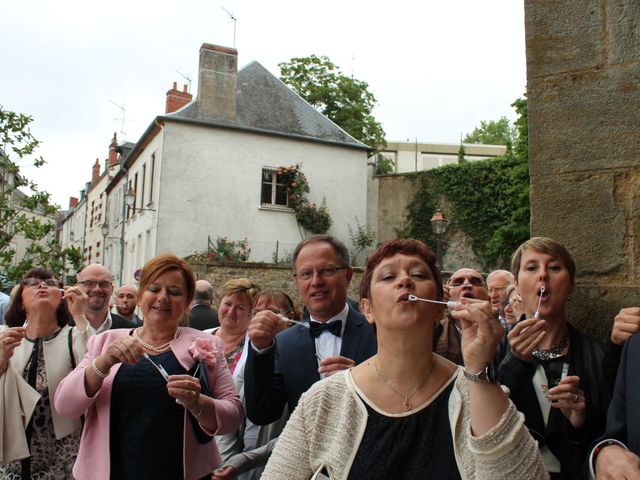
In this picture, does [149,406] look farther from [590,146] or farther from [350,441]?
[590,146]

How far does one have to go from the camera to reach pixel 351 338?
3041 mm

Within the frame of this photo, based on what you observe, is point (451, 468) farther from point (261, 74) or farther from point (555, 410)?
point (261, 74)

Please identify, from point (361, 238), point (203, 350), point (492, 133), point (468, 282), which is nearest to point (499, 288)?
point (468, 282)

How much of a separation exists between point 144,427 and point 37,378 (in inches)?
35.0

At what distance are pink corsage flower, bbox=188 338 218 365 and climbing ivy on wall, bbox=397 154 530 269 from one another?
17812mm

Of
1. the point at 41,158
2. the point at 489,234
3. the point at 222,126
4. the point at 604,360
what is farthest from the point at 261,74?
the point at 604,360

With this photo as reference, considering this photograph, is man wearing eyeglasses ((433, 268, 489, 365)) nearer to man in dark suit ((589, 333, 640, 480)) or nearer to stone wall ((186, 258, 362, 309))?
man in dark suit ((589, 333, 640, 480))

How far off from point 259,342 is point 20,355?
1.61m

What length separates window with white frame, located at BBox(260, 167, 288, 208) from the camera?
848 inches

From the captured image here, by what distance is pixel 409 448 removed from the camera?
1820 millimetres

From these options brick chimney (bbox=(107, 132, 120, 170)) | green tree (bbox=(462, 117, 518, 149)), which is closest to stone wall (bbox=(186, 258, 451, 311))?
brick chimney (bbox=(107, 132, 120, 170))

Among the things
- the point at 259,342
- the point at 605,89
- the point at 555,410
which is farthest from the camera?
the point at 605,89

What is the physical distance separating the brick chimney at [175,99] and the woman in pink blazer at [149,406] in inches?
906

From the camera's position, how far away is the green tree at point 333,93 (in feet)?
92.7
